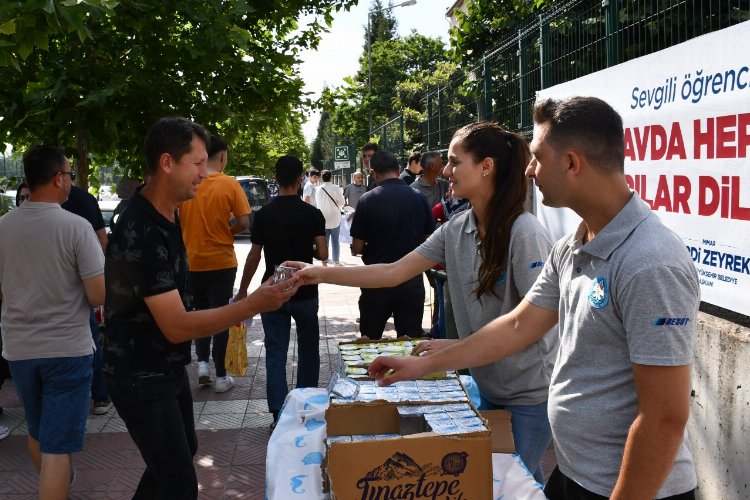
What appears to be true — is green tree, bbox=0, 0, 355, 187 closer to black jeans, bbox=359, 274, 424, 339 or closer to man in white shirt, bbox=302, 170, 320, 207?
black jeans, bbox=359, 274, 424, 339

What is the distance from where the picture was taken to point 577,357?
200 centimetres

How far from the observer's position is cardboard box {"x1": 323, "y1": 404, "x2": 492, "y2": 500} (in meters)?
2.13

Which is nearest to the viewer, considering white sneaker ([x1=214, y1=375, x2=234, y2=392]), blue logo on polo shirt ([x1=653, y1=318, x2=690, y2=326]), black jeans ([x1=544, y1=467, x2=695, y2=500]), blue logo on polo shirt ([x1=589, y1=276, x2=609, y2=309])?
blue logo on polo shirt ([x1=653, y1=318, x2=690, y2=326])

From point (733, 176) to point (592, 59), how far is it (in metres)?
2.66

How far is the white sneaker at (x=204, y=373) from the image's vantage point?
707 centimetres

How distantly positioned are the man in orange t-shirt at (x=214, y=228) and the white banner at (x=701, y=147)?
3.45m

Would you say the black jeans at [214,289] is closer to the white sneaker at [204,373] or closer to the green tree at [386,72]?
the white sneaker at [204,373]

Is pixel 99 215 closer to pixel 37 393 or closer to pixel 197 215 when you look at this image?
pixel 197 215

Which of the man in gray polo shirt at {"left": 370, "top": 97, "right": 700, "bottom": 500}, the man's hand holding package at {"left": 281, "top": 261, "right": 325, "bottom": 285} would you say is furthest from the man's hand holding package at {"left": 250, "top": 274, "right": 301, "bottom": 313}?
the man in gray polo shirt at {"left": 370, "top": 97, "right": 700, "bottom": 500}

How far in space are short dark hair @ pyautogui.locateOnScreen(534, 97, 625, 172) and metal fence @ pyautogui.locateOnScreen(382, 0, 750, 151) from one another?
2485 millimetres

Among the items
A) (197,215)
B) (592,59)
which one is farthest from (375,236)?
(592,59)

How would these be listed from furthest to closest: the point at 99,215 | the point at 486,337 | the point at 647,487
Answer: the point at 99,215 → the point at 486,337 → the point at 647,487

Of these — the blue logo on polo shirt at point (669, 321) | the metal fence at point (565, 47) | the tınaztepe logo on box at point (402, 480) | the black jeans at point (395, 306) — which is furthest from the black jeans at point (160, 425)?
the metal fence at point (565, 47)

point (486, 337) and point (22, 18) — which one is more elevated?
point (22, 18)
